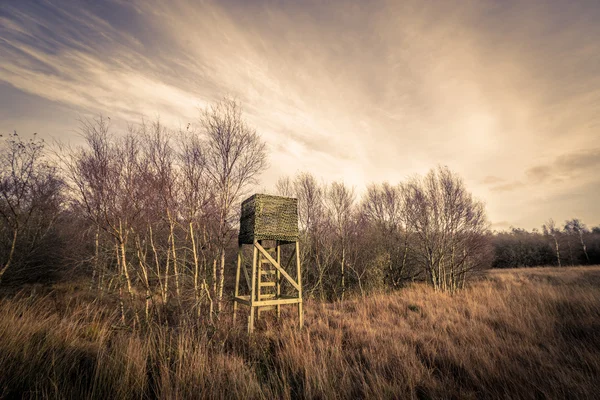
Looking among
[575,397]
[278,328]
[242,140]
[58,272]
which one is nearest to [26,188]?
[58,272]

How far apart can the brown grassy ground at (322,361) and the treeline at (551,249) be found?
38.1 m

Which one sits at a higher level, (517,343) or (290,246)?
(290,246)

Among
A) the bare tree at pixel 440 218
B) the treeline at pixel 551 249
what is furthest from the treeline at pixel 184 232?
the treeline at pixel 551 249

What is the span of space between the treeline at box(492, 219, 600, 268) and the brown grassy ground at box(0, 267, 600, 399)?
3813 centimetres

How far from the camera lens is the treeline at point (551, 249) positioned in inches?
1276

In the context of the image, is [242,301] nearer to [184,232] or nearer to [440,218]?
[184,232]

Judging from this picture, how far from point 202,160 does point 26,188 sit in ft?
30.4

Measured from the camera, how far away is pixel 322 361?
4012 mm

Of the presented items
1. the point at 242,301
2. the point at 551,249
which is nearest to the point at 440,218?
the point at 242,301

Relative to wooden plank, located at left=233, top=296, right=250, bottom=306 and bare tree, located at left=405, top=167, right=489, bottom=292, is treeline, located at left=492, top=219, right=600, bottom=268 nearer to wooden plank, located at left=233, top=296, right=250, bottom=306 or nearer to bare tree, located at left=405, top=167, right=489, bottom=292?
bare tree, located at left=405, top=167, right=489, bottom=292

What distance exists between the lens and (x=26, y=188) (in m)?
10.2

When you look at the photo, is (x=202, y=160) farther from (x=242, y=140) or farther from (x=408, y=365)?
(x=408, y=365)

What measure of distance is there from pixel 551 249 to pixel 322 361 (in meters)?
47.2

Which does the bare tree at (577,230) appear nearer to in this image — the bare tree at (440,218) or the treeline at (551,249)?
the treeline at (551,249)
